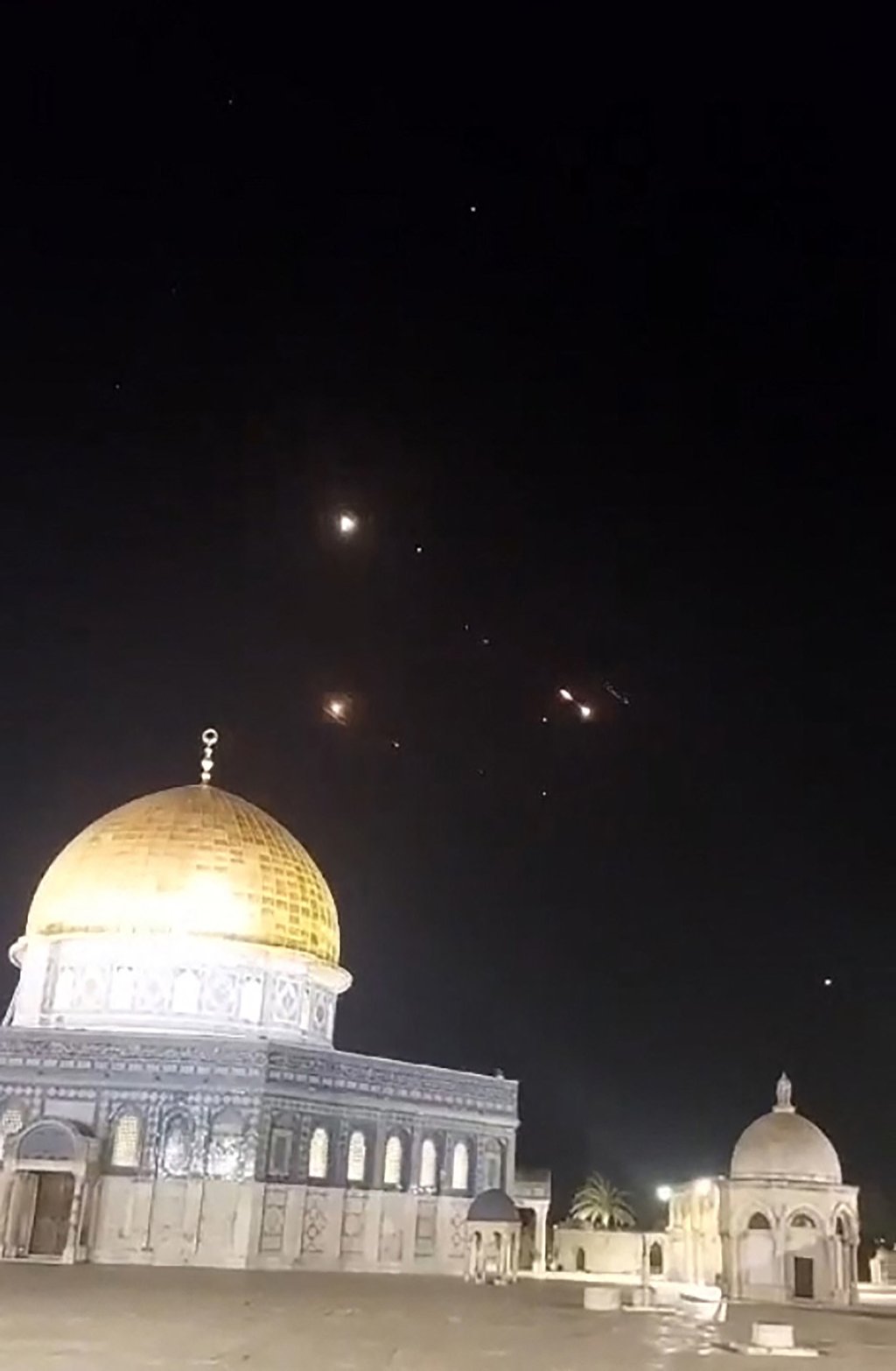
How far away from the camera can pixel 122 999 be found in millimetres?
40688

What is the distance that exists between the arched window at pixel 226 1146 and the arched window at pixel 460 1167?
787 cm

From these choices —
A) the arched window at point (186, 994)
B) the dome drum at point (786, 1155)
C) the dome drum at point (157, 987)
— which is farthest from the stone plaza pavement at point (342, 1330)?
the arched window at point (186, 994)

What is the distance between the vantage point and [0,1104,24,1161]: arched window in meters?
36.2

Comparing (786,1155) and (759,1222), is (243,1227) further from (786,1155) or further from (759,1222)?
(786,1155)

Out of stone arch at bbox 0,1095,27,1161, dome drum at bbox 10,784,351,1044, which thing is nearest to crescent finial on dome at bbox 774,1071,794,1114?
dome drum at bbox 10,784,351,1044

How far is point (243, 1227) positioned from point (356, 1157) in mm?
4615

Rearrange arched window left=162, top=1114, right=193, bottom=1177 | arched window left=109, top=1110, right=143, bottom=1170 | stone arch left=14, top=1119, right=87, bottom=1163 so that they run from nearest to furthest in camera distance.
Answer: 1. stone arch left=14, top=1119, right=87, bottom=1163
2. arched window left=162, top=1114, right=193, bottom=1177
3. arched window left=109, top=1110, right=143, bottom=1170

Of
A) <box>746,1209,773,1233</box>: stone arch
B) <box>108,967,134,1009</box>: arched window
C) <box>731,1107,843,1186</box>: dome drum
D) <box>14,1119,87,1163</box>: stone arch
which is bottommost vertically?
<box>746,1209,773,1233</box>: stone arch

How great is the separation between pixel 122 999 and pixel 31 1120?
499 centimetres

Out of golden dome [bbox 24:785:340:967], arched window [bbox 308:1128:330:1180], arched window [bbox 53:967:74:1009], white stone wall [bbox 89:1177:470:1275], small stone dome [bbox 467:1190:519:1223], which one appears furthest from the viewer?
golden dome [bbox 24:785:340:967]

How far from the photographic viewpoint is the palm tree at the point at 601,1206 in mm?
59844

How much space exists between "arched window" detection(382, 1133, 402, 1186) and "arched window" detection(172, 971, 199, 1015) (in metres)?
6.75

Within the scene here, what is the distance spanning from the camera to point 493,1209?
3741cm

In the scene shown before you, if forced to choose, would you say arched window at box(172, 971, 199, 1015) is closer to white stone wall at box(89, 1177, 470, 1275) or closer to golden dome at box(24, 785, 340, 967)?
golden dome at box(24, 785, 340, 967)
